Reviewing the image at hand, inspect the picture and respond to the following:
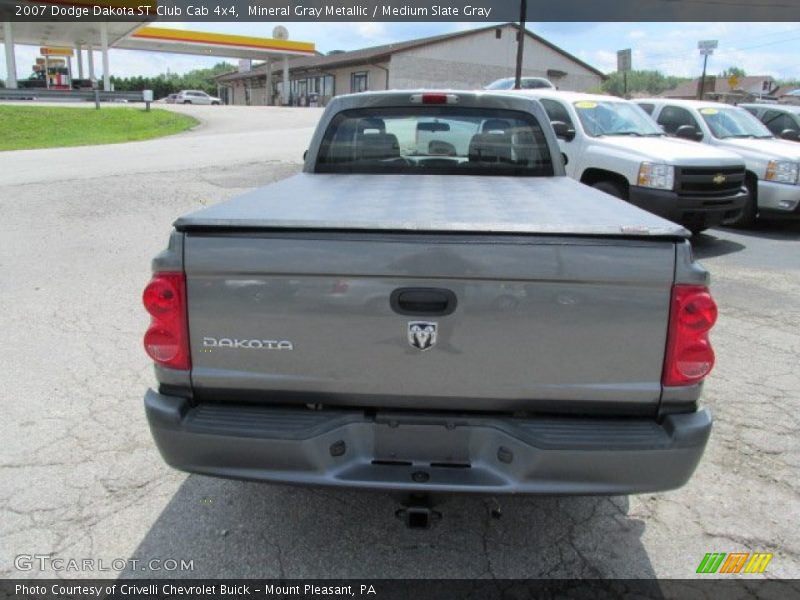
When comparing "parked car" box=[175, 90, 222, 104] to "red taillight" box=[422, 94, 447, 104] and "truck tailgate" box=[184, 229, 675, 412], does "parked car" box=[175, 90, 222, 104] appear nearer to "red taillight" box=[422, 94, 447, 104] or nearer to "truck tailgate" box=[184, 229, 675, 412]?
"red taillight" box=[422, 94, 447, 104]

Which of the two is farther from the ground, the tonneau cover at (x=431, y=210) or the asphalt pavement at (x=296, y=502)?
the tonneau cover at (x=431, y=210)

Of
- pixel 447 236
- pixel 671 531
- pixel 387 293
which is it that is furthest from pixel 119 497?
pixel 671 531

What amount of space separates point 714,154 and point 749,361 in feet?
15.6

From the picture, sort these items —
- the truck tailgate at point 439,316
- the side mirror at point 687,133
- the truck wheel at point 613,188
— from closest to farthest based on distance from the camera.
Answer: the truck tailgate at point 439,316 < the truck wheel at point 613,188 < the side mirror at point 687,133

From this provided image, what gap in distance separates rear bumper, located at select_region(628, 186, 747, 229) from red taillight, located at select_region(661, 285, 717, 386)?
6501 millimetres

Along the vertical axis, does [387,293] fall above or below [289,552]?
above

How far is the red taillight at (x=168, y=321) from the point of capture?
2354 millimetres

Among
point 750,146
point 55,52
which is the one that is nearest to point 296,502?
point 750,146

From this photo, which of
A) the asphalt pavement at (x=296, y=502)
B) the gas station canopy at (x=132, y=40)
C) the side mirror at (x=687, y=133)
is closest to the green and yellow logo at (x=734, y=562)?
the asphalt pavement at (x=296, y=502)

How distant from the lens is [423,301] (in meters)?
2.28

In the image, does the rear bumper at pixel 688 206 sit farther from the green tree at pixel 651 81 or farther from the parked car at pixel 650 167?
the green tree at pixel 651 81

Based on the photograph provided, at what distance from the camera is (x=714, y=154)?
8.84 m

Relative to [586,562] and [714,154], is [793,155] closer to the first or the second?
[714,154]

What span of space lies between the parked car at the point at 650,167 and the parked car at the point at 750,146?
2.60 ft
